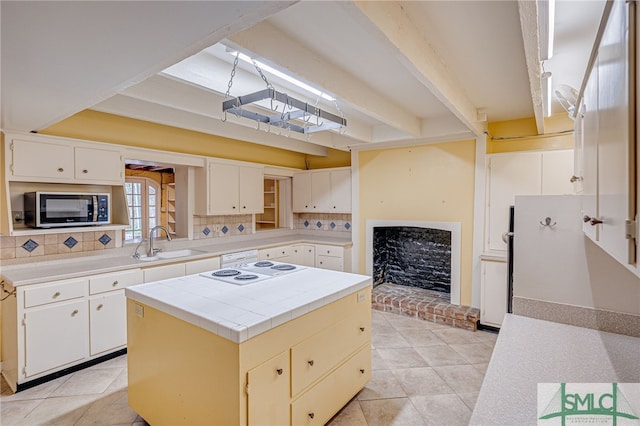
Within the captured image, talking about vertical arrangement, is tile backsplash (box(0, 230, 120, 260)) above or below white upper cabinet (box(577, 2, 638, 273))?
below

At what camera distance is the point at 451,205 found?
13.4 ft

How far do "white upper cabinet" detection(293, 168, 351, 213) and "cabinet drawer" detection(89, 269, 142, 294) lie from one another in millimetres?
2915

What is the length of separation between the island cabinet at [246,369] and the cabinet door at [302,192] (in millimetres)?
3253

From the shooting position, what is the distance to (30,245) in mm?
2924

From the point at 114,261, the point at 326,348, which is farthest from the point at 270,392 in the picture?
the point at 114,261

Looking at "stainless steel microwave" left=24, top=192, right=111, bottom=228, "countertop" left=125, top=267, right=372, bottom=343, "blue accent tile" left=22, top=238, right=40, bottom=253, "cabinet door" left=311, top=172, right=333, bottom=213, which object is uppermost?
"cabinet door" left=311, top=172, right=333, bottom=213

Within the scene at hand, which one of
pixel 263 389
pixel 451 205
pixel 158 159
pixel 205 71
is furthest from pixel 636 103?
pixel 158 159

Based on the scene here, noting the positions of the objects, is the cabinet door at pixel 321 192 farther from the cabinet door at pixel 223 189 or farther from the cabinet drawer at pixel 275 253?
the cabinet door at pixel 223 189

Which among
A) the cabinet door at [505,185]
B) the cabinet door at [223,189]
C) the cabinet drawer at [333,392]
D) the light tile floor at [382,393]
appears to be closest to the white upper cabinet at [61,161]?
the cabinet door at [223,189]

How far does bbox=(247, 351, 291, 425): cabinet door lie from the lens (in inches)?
62.4

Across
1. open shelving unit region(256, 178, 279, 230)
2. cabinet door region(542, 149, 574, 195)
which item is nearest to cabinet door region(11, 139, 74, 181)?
open shelving unit region(256, 178, 279, 230)

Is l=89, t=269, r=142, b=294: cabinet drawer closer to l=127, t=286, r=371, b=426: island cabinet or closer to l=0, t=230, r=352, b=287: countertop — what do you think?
l=0, t=230, r=352, b=287: countertop

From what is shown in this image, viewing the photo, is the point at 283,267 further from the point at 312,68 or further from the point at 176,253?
the point at 176,253

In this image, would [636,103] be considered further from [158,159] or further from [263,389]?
[158,159]
